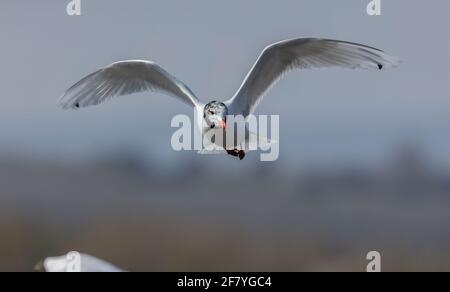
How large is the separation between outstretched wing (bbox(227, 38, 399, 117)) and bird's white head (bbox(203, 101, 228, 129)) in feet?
0.52

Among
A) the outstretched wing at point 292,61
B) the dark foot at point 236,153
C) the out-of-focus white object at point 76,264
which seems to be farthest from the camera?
the dark foot at point 236,153

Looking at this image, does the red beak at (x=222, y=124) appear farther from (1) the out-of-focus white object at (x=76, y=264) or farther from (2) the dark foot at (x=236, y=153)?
(1) the out-of-focus white object at (x=76, y=264)

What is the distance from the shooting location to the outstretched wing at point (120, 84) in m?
3.07

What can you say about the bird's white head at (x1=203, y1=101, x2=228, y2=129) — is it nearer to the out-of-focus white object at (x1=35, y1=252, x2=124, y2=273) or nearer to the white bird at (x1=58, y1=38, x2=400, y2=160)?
the white bird at (x1=58, y1=38, x2=400, y2=160)

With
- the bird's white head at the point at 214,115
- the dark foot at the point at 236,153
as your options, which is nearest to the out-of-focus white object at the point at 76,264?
the bird's white head at the point at 214,115

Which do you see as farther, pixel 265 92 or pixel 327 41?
pixel 265 92

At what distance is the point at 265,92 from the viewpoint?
10.0 feet

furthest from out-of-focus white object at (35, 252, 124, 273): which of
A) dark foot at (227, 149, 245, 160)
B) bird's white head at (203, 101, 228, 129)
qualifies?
dark foot at (227, 149, 245, 160)

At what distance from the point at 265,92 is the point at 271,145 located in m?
0.20

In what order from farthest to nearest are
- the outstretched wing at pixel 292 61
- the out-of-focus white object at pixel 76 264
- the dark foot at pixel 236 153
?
1. the dark foot at pixel 236 153
2. the outstretched wing at pixel 292 61
3. the out-of-focus white object at pixel 76 264

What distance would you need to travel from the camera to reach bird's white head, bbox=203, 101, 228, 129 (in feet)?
9.11
